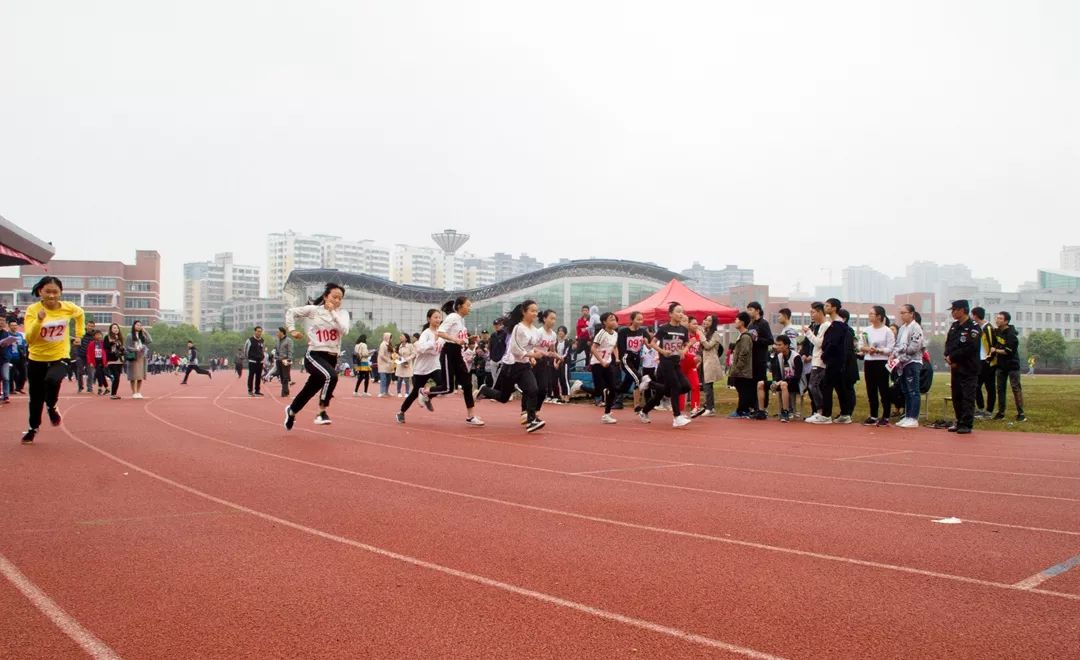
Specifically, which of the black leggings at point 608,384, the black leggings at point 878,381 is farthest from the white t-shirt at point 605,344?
the black leggings at point 878,381

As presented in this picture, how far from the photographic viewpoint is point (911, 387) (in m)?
13.6

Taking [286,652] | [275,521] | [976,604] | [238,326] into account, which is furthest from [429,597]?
[238,326]

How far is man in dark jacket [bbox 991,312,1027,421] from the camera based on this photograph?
13.9 metres

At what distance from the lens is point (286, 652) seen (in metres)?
3.44

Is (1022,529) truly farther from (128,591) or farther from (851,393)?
(851,393)

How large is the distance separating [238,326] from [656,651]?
7688 inches

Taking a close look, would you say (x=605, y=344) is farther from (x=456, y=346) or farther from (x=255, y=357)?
(x=255, y=357)

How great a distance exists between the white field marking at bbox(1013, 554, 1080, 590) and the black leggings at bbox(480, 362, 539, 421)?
8.34 meters

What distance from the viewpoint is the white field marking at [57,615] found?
11.4ft

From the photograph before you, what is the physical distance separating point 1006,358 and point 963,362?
2.13m

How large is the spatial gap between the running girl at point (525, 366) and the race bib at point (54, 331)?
5888 millimetres

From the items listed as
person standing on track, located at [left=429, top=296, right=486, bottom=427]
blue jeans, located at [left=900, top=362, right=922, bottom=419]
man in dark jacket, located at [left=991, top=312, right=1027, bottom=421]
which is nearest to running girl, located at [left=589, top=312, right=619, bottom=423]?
person standing on track, located at [left=429, top=296, right=486, bottom=427]

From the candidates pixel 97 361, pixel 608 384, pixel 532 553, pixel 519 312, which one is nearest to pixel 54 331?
pixel 519 312

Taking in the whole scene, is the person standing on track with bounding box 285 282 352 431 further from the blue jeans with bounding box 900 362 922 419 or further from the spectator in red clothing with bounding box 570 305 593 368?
the spectator in red clothing with bounding box 570 305 593 368
